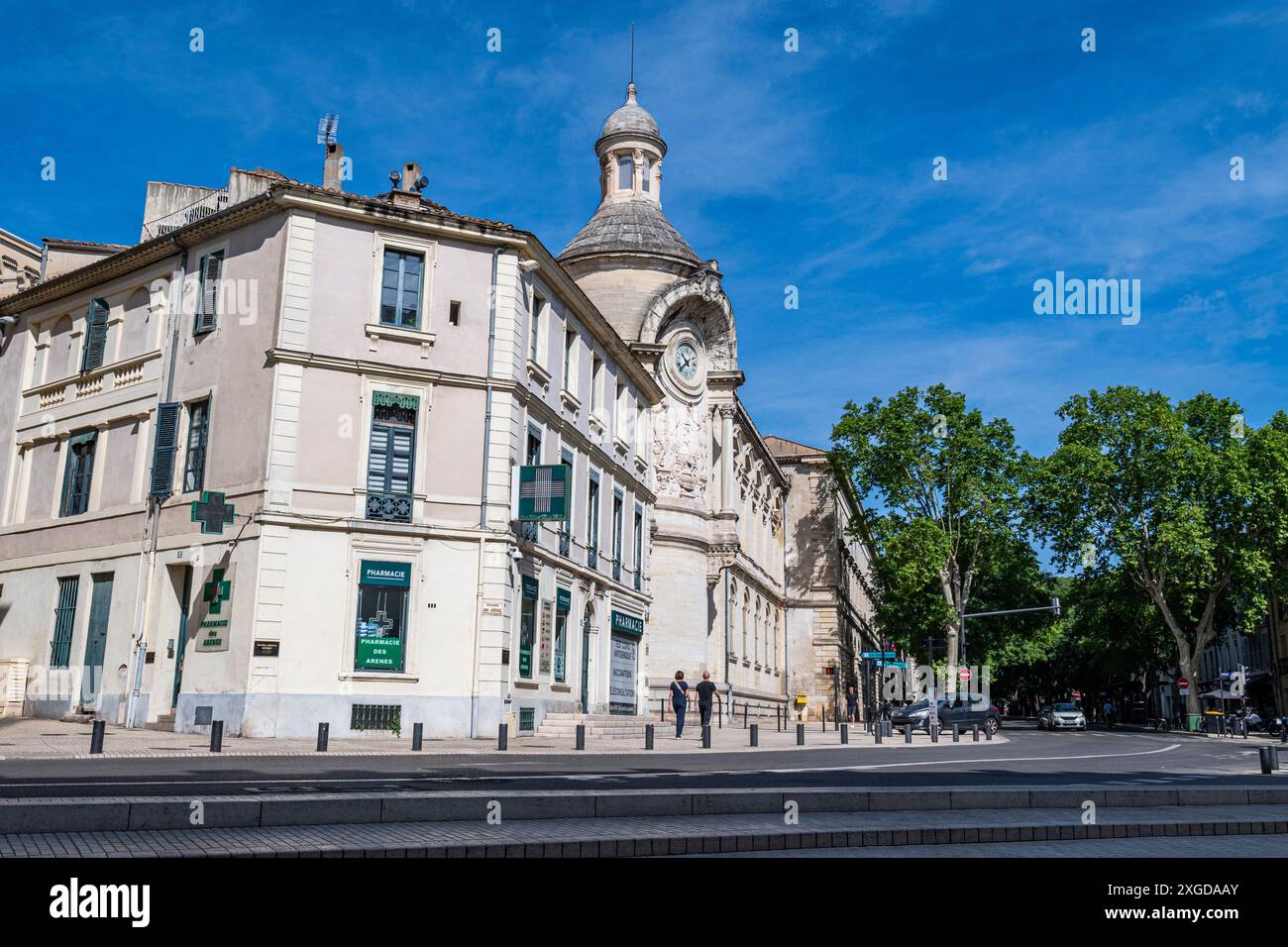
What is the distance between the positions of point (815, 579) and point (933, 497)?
1186 centimetres

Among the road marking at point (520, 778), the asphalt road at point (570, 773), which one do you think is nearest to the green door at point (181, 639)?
the asphalt road at point (570, 773)

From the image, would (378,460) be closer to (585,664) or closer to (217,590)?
(217,590)

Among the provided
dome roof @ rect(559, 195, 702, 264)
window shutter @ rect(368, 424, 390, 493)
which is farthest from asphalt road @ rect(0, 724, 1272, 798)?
dome roof @ rect(559, 195, 702, 264)

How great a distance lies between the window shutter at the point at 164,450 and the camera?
25219 mm

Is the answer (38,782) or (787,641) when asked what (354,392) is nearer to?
(38,782)

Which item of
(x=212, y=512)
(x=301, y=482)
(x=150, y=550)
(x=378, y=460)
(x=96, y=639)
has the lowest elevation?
(x=96, y=639)

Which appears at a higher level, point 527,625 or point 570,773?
point 527,625

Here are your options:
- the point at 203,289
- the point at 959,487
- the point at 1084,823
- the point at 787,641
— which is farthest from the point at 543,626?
the point at 787,641

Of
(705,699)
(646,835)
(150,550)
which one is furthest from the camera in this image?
(705,699)

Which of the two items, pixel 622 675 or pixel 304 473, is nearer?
pixel 304 473

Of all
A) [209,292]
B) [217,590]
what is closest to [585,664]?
[217,590]

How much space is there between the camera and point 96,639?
25766mm

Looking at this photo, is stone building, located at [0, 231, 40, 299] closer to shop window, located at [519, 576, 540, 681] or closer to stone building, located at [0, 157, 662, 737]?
stone building, located at [0, 157, 662, 737]
